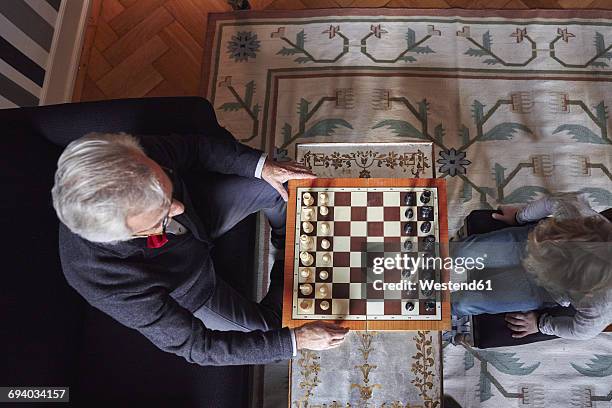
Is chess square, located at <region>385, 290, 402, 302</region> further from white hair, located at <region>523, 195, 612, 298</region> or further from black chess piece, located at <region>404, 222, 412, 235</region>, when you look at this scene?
white hair, located at <region>523, 195, 612, 298</region>

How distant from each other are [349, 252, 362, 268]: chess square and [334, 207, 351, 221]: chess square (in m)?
0.11

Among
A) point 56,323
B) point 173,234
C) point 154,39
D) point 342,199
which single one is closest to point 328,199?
point 342,199

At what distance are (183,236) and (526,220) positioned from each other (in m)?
→ 1.00

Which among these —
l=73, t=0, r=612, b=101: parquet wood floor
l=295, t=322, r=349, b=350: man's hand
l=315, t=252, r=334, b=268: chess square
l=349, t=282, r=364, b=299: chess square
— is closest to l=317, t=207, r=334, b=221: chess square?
l=315, t=252, r=334, b=268: chess square

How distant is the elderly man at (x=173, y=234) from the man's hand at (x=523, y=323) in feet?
1.76

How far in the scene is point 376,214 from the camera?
151 cm

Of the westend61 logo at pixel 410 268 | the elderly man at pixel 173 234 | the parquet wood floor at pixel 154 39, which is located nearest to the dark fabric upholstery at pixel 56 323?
the elderly man at pixel 173 234

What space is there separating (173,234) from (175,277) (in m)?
0.12

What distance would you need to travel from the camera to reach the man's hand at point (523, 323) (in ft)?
4.88

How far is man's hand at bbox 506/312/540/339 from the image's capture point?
1.49 m

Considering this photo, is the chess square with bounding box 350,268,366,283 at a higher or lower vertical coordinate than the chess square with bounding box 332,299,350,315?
higher

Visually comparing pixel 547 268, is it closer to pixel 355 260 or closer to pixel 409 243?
pixel 409 243

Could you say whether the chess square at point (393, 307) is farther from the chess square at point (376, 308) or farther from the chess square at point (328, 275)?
the chess square at point (328, 275)

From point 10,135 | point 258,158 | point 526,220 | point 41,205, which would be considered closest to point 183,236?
point 258,158
